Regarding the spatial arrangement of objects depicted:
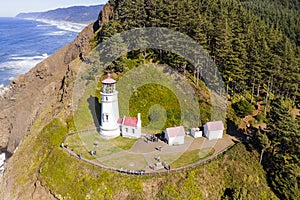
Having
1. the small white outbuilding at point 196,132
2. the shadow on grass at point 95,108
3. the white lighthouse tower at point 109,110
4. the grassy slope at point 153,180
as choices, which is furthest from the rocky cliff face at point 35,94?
the small white outbuilding at point 196,132

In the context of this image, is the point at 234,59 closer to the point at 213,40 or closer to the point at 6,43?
the point at 213,40

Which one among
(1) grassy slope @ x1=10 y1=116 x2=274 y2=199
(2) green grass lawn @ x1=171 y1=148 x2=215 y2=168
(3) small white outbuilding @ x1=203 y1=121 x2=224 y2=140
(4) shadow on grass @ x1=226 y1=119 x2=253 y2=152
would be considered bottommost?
(1) grassy slope @ x1=10 y1=116 x2=274 y2=199

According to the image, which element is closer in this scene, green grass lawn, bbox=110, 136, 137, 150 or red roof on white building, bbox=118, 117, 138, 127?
green grass lawn, bbox=110, 136, 137, 150

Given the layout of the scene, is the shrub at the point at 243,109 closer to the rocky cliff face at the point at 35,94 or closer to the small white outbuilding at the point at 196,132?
the small white outbuilding at the point at 196,132

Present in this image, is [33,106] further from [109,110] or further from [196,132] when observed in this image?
[196,132]

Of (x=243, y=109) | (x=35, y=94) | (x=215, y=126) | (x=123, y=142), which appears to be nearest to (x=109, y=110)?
(x=123, y=142)

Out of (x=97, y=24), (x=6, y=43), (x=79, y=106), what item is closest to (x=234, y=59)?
(x=79, y=106)

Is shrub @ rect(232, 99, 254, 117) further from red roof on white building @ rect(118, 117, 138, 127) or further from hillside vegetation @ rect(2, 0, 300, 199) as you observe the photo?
red roof on white building @ rect(118, 117, 138, 127)

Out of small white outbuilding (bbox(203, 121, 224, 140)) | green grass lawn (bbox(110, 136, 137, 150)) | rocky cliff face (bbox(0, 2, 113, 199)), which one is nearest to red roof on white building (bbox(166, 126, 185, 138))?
small white outbuilding (bbox(203, 121, 224, 140))
